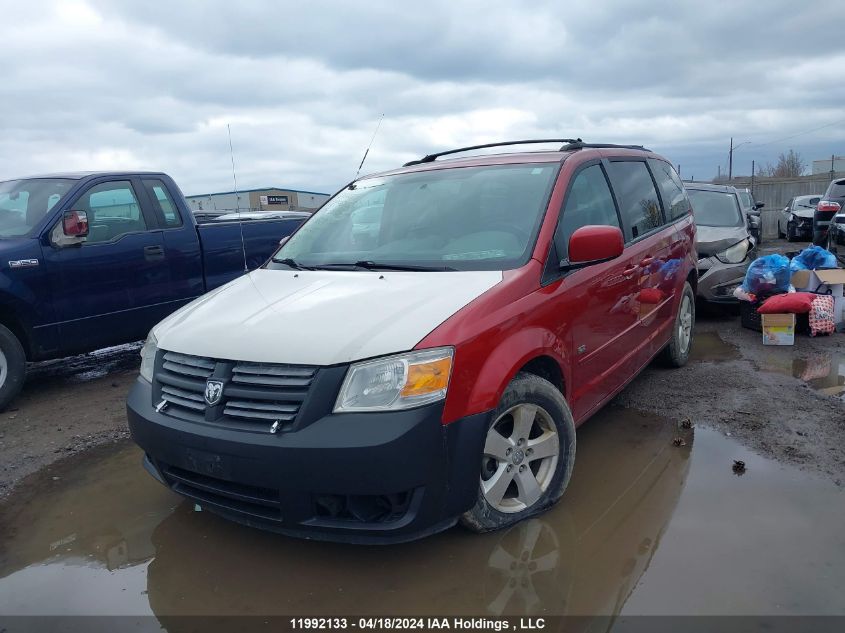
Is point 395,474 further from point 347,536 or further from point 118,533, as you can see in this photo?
point 118,533

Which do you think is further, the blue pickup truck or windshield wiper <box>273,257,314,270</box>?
the blue pickup truck

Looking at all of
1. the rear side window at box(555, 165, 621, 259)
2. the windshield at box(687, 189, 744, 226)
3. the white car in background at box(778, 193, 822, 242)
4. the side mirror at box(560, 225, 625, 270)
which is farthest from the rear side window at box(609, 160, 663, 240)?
the white car in background at box(778, 193, 822, 242)

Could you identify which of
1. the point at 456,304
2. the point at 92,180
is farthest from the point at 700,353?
the point at 92,180

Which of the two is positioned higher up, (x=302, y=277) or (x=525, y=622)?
(x=302, y=277)

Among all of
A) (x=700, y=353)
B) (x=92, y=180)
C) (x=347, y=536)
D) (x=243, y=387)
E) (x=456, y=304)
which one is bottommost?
(x=700, y=353)

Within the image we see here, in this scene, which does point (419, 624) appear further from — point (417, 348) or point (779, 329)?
point (779, 329)

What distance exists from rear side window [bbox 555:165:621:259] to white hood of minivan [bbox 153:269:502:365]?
61 centimetres

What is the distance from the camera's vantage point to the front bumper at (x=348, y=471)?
251 centimetres

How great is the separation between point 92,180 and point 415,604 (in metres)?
5.00

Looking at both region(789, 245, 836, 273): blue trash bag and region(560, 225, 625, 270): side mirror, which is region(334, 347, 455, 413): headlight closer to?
region(560, 225, 625, 270): side mirror

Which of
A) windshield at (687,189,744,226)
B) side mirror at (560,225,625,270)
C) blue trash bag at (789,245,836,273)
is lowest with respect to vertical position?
blue trash bag at (789,245,836,273)

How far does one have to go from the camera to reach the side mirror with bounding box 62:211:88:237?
5449 millimetres

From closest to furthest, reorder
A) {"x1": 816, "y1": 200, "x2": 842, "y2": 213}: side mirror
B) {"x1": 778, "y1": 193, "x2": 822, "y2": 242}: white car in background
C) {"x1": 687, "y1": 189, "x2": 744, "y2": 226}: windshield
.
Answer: {"x1": 687, "y1": 189, "x2": 744, "y2": 226}: windshield < {"x1": 816, "y1": 200, "x2": 842, "y2": 213}: side mirror < {"x1": 778, "y1": 193, "x2": 822, "y2": 242}: white car in background

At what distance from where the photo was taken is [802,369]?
5641 millimetres
